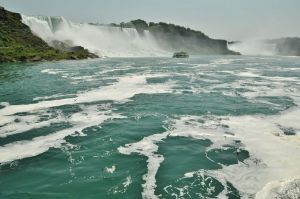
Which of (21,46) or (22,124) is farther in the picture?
(21,46)

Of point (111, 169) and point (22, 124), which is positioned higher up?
point (22, 124)

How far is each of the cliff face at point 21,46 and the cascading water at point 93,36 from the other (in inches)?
156

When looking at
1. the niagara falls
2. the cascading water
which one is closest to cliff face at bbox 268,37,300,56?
the cascading water

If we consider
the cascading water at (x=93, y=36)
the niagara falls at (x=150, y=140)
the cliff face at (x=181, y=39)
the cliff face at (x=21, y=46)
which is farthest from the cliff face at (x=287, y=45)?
the niagara falls at (x=150, y=140)

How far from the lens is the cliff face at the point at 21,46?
69.1 meters

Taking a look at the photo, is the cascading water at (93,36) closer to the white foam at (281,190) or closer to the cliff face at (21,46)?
the cliff face at (21,46)

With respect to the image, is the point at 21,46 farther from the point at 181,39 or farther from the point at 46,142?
the point at 181,39

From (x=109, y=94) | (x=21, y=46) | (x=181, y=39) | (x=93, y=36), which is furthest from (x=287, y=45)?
(x=109, y=94)

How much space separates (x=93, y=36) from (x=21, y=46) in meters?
37.0

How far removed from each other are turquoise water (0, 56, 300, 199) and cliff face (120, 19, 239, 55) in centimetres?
13209

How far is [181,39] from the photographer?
17150cm

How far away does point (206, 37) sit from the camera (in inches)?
7126

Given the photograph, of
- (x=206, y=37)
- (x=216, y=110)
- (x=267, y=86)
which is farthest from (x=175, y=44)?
(x=216, y=110)

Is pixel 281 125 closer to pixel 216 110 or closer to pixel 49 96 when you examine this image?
pixel 216 110
